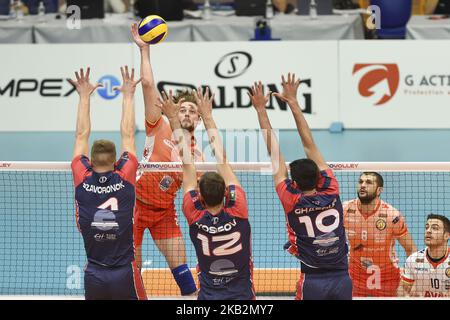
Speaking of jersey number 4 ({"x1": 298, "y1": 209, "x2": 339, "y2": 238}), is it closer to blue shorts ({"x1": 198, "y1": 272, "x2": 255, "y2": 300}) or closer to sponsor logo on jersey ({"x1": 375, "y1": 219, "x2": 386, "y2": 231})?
blue shorts ({"x1": 198, "y1": 272, "x2": 255, "y2": 300})

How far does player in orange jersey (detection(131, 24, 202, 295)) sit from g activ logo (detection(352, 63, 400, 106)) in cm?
904

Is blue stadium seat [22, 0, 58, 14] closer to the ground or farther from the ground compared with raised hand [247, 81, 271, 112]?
closer to the ground

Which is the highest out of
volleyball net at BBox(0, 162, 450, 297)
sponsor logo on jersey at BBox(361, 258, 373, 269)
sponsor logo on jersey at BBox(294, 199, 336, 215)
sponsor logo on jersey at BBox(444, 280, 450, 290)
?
sponsor logo on jersey at BBox(294, 199, 336, 215)

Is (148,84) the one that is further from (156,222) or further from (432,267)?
(432,267)

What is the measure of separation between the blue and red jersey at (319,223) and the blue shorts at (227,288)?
0.64 meters

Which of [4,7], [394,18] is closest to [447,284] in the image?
[394,18]

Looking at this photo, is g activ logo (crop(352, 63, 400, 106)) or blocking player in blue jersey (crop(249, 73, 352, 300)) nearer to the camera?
blocking player in blue jersey (crop(249, 73, 352, 300))

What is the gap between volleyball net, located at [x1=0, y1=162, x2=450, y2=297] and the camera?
9.55 m

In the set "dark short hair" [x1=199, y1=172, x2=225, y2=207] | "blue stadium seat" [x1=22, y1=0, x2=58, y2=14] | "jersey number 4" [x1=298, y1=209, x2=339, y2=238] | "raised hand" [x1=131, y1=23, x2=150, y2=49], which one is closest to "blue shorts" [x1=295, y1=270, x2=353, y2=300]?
"jersey number 4" [x1=298, y1=209, x2=339, y2=238]

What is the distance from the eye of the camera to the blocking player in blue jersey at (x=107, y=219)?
328 inches

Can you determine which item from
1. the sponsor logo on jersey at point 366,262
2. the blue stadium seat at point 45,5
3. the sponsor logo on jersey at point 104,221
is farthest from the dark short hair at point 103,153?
the blue stadium seat at point 45,5

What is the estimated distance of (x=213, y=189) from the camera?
7770mm

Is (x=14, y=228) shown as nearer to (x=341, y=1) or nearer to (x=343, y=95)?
(x=343, y=95)

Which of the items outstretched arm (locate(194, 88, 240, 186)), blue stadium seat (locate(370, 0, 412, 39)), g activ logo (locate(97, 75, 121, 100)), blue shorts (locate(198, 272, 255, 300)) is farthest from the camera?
blue stadium seat (locate(370, 0, 412, 39))
